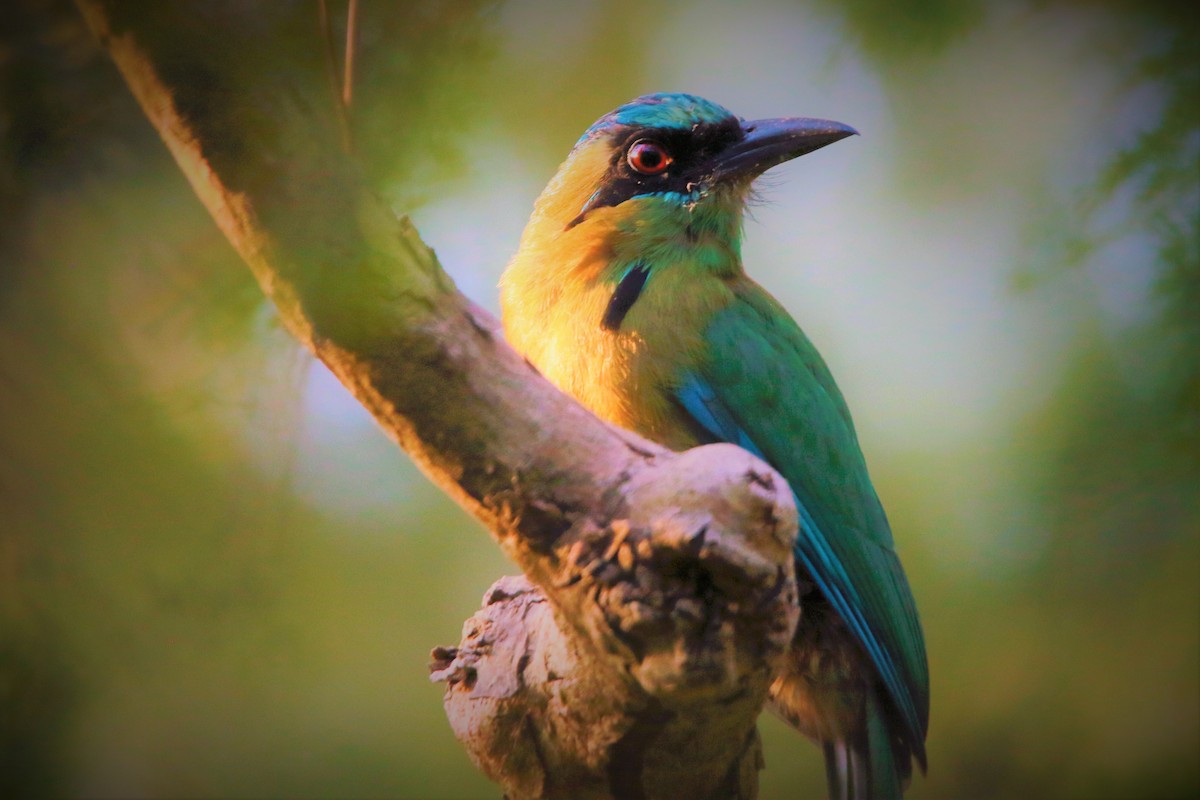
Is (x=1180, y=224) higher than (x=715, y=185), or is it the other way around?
(x=715, y=185)

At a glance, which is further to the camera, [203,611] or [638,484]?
[203,611]

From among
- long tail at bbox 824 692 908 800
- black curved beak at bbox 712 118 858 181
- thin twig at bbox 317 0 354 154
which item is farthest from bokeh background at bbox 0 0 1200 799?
thin twig at bbox 317 0 354 154

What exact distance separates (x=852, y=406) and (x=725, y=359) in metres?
1.13

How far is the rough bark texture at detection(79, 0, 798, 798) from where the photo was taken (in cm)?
112

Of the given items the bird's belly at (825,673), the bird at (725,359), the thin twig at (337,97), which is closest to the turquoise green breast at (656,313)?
the bird at (725,359)

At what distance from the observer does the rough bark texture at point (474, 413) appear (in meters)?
1.12

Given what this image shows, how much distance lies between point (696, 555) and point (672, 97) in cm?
165

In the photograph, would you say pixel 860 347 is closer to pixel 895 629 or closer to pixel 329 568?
pixel 895 629

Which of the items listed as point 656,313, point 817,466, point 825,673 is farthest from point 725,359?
point 825,673

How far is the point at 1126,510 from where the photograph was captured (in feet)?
10.4

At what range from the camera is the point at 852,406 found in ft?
10.6

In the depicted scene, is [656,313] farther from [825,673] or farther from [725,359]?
[825,673]

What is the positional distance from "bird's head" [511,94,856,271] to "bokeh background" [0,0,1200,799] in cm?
21

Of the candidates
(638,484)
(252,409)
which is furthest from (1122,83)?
(252,409)
